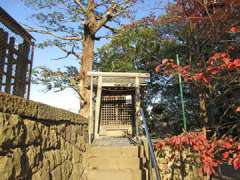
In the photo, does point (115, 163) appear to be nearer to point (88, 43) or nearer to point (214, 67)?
point (214, 67)

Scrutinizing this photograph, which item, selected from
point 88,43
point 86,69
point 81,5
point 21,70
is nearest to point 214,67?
point 21,70

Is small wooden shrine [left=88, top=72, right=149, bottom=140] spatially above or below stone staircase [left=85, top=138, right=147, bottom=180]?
above

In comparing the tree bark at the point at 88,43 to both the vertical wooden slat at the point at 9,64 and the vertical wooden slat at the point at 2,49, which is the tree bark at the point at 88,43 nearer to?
the vertical wooden slat at the point at 9,64

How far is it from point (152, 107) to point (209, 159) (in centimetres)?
1213

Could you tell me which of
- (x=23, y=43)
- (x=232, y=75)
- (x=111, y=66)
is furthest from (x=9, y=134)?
(x=111, y=66)

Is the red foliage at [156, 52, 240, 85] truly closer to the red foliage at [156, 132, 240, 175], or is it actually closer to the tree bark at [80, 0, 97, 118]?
the red foliage at [156, 132, 240, 175]

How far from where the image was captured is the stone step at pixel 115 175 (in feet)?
17.1

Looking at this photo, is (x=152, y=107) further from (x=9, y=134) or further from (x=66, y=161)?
(x=9, y=134)

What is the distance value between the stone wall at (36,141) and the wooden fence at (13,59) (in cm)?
27

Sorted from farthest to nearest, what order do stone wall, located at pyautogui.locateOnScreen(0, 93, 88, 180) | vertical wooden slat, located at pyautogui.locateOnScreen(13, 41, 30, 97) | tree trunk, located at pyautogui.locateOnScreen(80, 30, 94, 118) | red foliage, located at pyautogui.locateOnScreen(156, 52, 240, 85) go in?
tree trunk, located at pyautogui.locateOnScreen(80, 30, 94, 118), red foliage, located at pyautogui.locateOnScreen(156, 52, 240, 85), vertical wooden slat, located at pyautogui.locateOnScreen(13, 41, 30, 97), stone wall, located at pyautogui.locateOnScreen(0, 93, 88, 180)

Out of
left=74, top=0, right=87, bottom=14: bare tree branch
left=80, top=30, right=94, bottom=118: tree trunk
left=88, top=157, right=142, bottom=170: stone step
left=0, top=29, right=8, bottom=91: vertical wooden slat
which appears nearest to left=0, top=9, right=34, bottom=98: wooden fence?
left=0, top=29, right=8, bottom=91: vertical wooden slat

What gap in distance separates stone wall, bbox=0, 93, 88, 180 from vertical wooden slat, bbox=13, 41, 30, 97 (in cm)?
27

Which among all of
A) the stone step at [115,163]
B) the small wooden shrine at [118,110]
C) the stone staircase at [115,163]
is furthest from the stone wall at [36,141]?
the small wooden shrine at [118,110]

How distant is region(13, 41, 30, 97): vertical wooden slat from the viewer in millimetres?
2943
